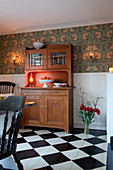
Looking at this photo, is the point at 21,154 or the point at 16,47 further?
the point at 16,47

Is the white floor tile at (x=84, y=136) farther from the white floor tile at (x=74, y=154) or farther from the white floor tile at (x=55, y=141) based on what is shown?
the white floor tile at (x=74, y=154)

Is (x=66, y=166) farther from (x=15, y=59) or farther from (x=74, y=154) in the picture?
(x=15, y=59)

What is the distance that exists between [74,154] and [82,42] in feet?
8.57

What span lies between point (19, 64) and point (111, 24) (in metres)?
2.52

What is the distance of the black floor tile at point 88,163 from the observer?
6.59ft

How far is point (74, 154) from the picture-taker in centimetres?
237

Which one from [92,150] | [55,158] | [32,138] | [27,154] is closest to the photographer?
[55,158]

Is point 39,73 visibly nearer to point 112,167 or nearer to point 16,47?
point 16,47

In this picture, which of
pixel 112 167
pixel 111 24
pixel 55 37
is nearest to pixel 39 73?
pixel 55 37

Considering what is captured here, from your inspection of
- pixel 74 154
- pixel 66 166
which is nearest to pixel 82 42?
pixel 74 154

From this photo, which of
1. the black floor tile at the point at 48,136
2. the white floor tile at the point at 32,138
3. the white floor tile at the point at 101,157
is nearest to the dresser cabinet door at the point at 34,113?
the black floor tile at the point at 48,136

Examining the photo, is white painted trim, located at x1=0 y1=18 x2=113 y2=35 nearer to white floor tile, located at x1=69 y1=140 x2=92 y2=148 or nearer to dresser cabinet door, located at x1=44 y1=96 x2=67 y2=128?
dresser cabinet door, located at x1=44 y1=96 x2=67 y2=128

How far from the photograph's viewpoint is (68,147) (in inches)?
104

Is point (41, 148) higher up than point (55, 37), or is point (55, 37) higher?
point (55, 37)
